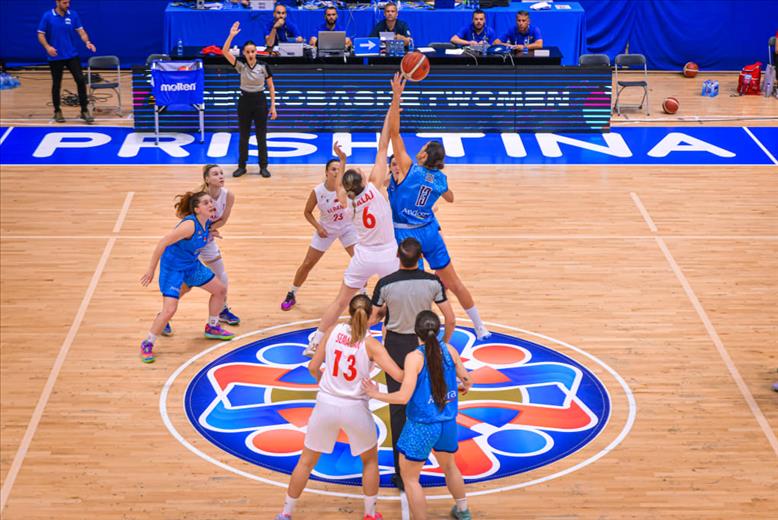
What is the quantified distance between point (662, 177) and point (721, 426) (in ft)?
24.3

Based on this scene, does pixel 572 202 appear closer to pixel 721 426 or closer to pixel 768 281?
pixel 768 281

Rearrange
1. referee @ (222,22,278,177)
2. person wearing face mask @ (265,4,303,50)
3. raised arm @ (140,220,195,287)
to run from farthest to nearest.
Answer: person wearing face mask @ (265,4,303,50), referee @ (222,22,278,177), raised arm @ (140,220,195,287)

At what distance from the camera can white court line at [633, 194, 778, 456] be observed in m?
9.32

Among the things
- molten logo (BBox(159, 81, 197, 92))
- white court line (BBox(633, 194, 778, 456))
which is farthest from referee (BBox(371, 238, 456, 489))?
molten logo (BBox(159, 81, 197, 92))

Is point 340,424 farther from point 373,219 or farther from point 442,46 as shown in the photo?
point 442,46

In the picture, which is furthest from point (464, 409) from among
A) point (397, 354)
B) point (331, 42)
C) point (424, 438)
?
point (331, 42)

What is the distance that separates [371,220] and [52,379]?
10.9 feet

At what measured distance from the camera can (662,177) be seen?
16141mm

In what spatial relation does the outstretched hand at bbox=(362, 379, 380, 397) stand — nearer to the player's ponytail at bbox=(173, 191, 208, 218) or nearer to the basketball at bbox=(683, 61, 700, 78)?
→ the player's ponytail at bbox=(173, 191, 208, 218)

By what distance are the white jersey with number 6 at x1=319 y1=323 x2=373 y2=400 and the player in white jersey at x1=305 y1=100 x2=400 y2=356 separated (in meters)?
2.23

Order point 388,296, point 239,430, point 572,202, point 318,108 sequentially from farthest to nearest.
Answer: point 318,108
point 572,202
point 239,430
point 388,296

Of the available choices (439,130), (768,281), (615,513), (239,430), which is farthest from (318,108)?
(615,513)

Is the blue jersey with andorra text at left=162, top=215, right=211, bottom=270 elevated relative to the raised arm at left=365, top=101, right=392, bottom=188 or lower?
lower

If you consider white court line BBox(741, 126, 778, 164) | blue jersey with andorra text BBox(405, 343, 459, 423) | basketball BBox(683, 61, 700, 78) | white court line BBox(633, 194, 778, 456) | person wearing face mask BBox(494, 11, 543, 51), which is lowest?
basketball BBox(683, 61, 700, 78)
